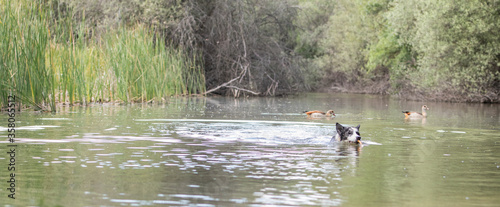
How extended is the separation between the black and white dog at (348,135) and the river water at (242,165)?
0.57 ft

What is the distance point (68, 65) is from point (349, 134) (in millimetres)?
8514

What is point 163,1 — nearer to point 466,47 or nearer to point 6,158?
point 466,47

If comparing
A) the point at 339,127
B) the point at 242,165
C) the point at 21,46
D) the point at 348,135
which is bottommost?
the point at 242,165

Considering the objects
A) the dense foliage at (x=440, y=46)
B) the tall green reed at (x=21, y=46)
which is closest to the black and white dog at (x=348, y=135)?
the tall green reed at (x=21, y=46)

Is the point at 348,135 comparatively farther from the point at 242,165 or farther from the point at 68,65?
the point at 68,65

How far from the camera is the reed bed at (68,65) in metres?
15.1

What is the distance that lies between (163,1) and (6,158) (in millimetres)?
23917

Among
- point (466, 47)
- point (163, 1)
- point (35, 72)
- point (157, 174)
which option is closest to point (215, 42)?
point (163, 1)

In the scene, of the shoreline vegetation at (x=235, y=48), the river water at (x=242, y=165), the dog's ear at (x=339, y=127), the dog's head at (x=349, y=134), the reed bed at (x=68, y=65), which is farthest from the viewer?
the shoreline vegetation at (x=235, y=48)

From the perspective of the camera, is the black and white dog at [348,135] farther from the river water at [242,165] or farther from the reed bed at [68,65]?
the reed bed at [68,65]

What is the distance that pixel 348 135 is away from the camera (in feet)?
38.0

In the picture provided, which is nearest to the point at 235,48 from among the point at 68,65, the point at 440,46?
the point at 440,46

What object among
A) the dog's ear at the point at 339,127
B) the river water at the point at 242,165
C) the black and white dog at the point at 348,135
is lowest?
the river water at the point at 242,165

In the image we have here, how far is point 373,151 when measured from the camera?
417 inches
